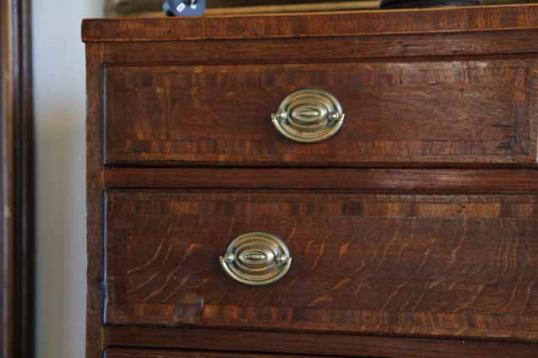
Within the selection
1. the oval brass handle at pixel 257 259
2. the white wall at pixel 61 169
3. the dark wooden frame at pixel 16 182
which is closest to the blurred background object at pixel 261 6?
the white wall at pixel 61 169

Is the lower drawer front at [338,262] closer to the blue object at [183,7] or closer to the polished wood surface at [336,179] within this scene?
the polished wood surface at [336,179]

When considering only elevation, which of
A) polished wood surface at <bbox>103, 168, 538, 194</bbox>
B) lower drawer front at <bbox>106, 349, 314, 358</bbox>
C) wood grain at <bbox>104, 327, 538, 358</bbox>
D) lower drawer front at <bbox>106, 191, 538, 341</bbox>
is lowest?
lower drawer front at <bbox>106, 349, 314, 358</bbox>

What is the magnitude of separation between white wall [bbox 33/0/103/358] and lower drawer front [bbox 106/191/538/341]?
0.49m

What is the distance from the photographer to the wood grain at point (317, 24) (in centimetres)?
66

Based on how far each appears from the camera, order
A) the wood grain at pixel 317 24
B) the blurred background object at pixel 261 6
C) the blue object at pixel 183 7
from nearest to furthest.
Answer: the wood grain at pixel 317 24, the blue object at pixel 183 7, the blurred background object at pixel 261 6

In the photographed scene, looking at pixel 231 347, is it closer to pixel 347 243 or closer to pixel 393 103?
pixel 347 243

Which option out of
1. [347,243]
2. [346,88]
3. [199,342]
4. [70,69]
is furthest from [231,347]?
[70,69]

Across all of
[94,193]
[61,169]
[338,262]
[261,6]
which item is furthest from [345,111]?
[61,169]

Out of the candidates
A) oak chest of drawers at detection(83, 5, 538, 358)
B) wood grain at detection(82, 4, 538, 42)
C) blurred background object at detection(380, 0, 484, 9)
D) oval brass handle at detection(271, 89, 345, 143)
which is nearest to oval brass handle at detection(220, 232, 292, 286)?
oak chest of drawers at detection(83, 5, 538, 358)

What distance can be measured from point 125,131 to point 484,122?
37 centimetres

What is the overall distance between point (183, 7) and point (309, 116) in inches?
8.5

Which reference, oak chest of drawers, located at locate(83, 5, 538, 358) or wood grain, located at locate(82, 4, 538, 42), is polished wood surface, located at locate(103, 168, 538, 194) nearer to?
oak chest of drawers, located at locate(83, 5, 538, 358)

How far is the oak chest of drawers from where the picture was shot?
2.18 feet

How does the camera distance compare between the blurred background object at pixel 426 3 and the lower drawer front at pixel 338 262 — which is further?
the blurred background object at pixel 426 3
